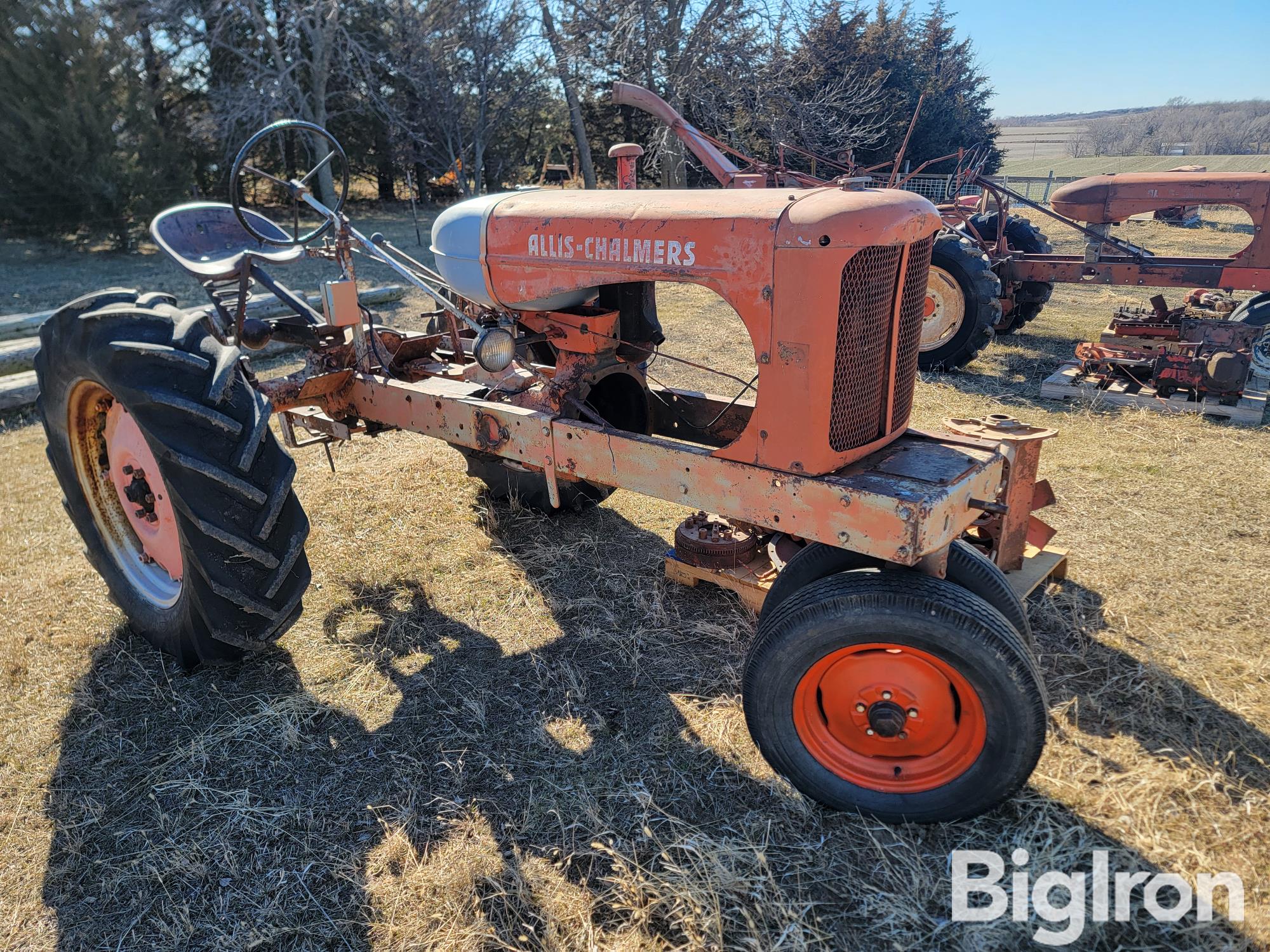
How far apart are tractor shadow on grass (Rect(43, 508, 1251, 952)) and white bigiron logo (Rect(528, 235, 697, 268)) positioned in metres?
1.48

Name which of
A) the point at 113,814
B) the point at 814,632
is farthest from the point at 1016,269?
the point at 113,814

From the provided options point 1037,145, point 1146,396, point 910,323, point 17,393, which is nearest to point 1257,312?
point 1146,396

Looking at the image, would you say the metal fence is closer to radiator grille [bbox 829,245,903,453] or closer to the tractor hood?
the tractor hood

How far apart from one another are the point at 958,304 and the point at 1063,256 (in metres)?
1.81

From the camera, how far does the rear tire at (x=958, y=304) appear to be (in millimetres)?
6414

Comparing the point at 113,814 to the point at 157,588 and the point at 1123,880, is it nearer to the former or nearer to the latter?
the point at 157,588

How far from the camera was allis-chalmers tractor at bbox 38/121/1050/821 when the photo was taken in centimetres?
209

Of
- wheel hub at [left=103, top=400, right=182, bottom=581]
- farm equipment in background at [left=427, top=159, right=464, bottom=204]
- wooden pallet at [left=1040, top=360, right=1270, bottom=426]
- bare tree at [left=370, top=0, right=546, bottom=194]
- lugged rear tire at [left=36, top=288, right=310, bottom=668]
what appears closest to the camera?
lugged rear tire at [left=36, top=288, right=310, bottom=668]

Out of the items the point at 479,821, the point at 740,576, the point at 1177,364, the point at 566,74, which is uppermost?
the point at 566,74

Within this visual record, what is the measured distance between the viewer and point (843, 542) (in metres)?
2.16

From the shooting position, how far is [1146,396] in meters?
5.75

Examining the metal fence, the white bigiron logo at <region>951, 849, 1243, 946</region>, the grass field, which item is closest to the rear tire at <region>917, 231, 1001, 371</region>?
the grass field

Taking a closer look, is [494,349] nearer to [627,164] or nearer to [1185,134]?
[627,164]

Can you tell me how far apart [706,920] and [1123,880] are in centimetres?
106
